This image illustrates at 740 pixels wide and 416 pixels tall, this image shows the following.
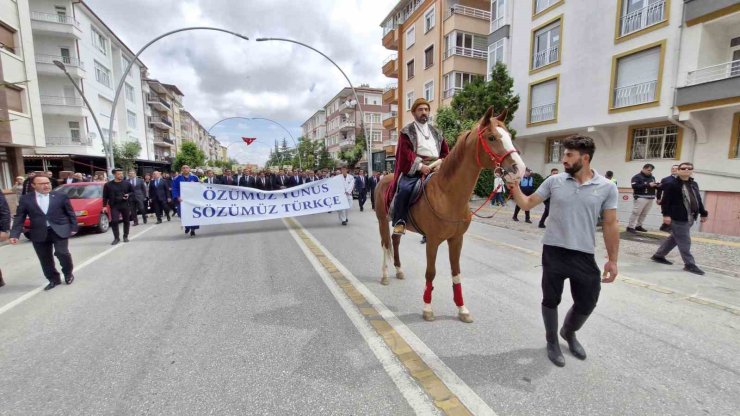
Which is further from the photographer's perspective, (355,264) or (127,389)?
Result: (355,264)

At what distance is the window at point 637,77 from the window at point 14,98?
95.5 feet

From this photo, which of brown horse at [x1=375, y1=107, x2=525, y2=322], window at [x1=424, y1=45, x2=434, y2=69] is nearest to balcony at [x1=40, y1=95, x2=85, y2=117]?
window at [x1=424, y1=45, x2=434, y2=69]

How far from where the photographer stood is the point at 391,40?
33469 mm

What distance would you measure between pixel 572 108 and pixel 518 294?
16.0m

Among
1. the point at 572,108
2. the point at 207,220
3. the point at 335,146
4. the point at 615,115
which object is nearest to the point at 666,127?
the point at 615,115

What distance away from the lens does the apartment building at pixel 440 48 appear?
24484mm

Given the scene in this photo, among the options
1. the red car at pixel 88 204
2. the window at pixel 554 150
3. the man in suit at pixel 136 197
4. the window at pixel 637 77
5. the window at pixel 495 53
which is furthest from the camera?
the window at pixel 495 53

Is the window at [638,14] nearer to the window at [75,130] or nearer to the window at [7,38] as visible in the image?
the window at [7,38]

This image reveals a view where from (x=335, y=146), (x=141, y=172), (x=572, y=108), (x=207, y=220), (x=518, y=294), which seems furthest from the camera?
(x=335, y=146)

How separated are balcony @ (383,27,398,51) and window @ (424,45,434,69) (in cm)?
638

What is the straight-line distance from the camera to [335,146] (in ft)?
228

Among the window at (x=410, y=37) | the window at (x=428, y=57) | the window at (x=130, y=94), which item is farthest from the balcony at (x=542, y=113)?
the window at (x=130, y=94)

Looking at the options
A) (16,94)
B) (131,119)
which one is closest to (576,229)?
(16,94)

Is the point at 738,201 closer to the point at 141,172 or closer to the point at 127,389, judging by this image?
the point at 127,389
